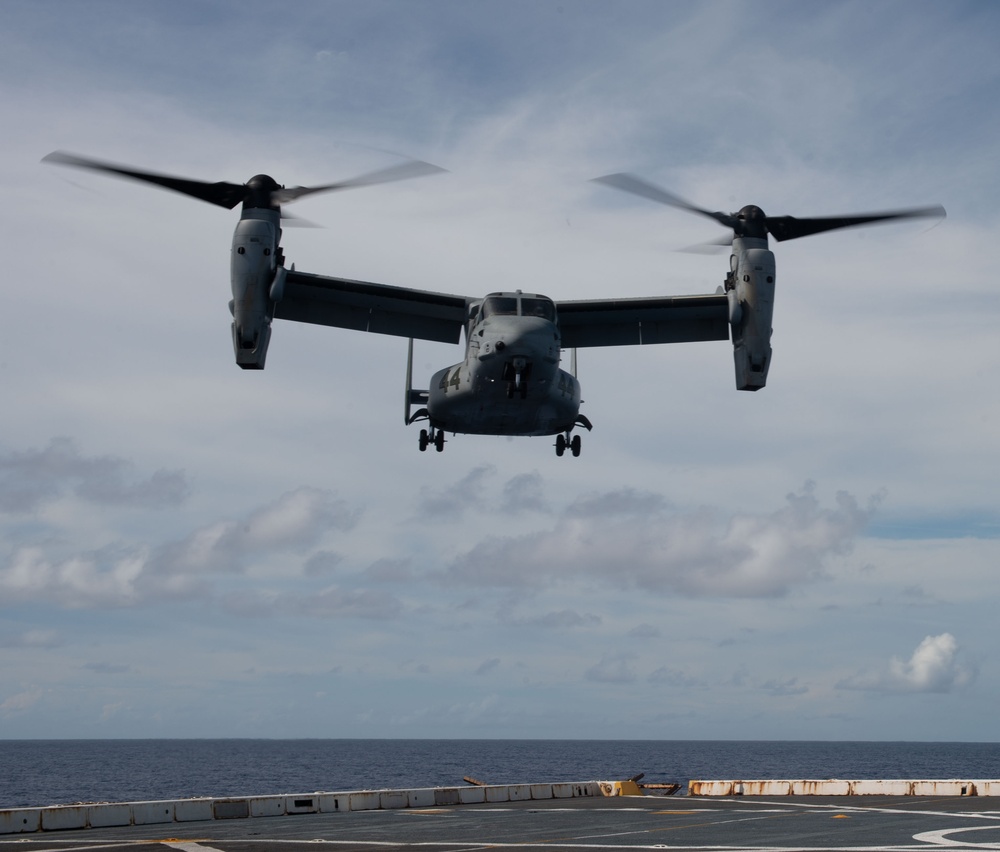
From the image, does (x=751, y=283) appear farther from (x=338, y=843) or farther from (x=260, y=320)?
(x=338, y=843)

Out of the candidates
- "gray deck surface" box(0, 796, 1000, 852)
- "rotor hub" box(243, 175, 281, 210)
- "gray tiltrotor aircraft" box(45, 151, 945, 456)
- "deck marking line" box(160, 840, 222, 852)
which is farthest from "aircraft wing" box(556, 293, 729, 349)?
"deck marking line" box(160, 840, 222, 852)

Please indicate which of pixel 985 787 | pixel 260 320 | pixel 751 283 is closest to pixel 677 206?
pixel 751 283

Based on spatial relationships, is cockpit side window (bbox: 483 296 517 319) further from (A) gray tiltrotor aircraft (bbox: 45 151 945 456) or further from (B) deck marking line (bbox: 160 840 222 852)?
Result: (B) deck marking line (bbox: 160 840 222 852)

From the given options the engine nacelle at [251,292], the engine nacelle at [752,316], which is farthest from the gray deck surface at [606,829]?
the engine nacelle at [251,292]

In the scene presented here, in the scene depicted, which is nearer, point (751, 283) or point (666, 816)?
point (666, 816)

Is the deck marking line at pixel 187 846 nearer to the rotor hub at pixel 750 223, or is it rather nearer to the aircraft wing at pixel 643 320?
the aircraft wing at pixel 643 320

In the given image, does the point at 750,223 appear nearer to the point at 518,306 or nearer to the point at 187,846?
the point at 518,306
